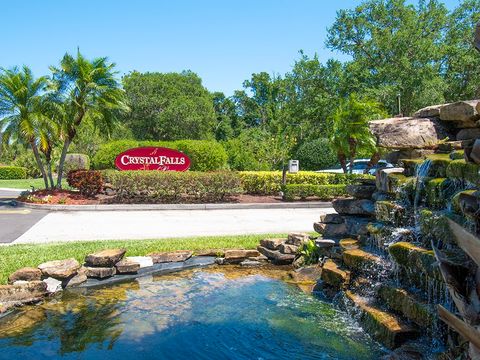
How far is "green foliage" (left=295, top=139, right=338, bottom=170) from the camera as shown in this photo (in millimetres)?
28781

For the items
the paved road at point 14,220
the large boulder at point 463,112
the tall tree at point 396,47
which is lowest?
the paved road at point 14,220

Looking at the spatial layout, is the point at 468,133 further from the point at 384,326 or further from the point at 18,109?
the point at 18,109

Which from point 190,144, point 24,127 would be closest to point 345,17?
point 190,144

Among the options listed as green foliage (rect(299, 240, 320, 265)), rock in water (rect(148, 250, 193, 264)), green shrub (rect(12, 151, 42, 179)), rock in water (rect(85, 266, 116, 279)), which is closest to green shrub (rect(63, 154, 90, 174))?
green shrub (rect(12, 151, 42, 179))

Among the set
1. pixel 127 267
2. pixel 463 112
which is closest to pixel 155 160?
pixel 127 267

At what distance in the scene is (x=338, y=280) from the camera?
21.9ft

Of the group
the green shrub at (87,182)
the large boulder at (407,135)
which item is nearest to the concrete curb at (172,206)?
the green shrub at (87,182)

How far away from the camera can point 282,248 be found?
349 inches

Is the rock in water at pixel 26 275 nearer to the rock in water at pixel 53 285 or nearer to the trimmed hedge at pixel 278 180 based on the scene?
the rock in water at pixel 53 285

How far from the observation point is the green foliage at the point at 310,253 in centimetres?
823

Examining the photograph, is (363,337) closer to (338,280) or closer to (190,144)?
(338,280)

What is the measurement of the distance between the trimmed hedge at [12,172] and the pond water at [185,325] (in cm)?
3063

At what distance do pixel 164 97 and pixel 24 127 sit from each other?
93.6ft

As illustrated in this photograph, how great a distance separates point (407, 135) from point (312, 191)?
11.3 meters
